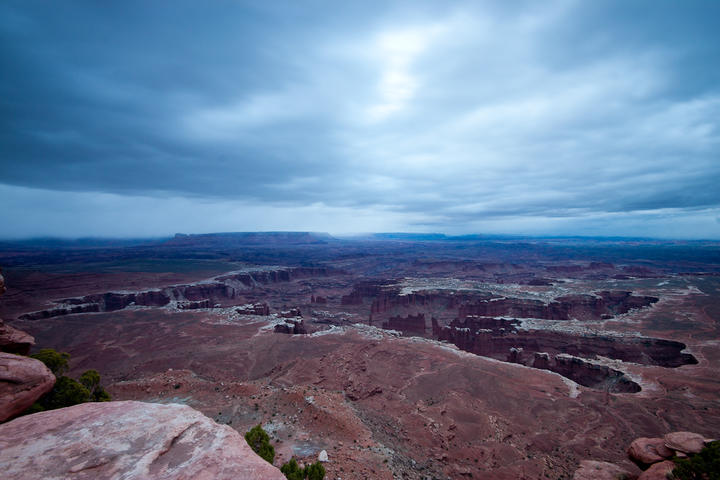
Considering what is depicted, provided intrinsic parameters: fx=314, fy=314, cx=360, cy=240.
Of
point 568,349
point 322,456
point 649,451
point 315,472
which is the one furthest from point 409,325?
point 315,472

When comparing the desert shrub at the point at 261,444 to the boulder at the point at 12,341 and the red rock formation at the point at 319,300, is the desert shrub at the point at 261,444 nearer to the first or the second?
the boulder at the point at 12,341

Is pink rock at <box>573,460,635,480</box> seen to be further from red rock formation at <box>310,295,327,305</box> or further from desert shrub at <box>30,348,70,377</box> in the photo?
red rock formation at <box>310,295,327,305</box>

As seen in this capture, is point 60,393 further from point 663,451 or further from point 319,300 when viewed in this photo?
point 319,300

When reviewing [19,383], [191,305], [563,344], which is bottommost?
[563,344]

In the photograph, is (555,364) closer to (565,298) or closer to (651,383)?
(651,383)

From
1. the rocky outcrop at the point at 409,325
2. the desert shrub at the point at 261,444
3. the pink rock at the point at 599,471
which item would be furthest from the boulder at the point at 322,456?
the rocky outcrop at the point at 409,325

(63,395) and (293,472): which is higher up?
(63,395)
